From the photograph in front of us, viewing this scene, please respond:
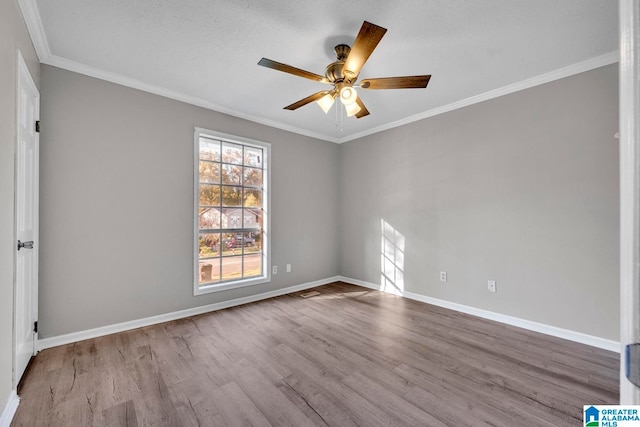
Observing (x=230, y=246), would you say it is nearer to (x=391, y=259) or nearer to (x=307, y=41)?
(x=391, y=259)

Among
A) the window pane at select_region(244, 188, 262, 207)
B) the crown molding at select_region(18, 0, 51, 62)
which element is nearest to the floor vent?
the window pane at select_region(244, 188, 262, 207)

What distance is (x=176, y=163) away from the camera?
3.31 metres

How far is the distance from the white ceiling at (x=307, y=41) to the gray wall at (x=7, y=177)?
1.43 feet

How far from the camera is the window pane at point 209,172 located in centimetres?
363

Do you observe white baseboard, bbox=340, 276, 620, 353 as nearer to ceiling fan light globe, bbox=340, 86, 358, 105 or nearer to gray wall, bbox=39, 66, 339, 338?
gray wall, bbox=39, 66, 339, 338

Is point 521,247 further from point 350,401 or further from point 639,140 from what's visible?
point 639,140

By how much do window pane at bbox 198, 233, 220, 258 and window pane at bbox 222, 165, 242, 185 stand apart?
29.5 inches

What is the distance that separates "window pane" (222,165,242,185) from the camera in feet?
12.6

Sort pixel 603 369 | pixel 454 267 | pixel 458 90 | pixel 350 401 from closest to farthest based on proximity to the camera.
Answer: pixel 350 401 → pixel 603 369 → pixel 458 90 → pixel 454 267

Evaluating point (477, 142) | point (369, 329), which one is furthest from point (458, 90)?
point (369, 329)

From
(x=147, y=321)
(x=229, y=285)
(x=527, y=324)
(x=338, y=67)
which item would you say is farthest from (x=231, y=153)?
(x=527, y=324)

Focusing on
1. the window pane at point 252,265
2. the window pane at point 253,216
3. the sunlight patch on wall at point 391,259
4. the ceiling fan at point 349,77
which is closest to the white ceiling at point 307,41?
the ceiling fan at point 349,77

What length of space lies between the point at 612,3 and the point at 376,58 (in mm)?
1624

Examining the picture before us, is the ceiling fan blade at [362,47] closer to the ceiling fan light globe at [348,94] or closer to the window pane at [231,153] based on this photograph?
the ceiling fan light globe at [348,94]
